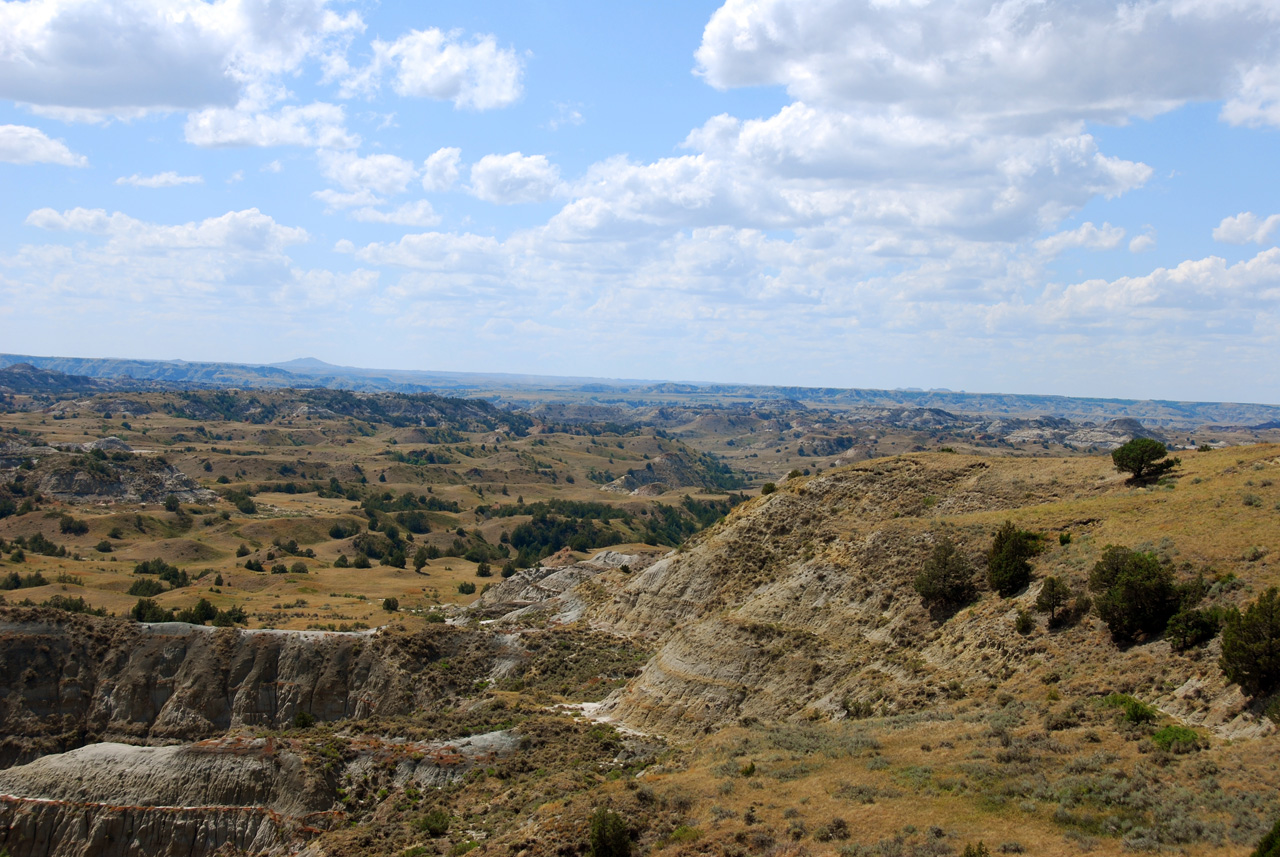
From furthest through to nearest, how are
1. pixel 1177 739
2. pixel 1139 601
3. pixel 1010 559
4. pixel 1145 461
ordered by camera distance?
pixel 1145 461
pixel 1010 559
pixel 1139 601
pixel 1177 739

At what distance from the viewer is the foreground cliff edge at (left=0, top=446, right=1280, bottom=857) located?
2497 cm

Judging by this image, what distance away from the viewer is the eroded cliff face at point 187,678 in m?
55.1

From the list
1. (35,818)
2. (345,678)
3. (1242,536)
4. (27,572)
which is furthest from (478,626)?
(27,572)

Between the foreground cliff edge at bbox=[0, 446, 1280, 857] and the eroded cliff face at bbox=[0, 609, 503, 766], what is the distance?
0.17 metres

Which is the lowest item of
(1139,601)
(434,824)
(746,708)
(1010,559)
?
(434,824)

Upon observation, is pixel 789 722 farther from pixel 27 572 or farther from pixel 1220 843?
pixel 27 572

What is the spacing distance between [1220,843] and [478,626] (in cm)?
6036

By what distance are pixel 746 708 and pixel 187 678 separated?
42.2 metres

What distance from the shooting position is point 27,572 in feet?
329

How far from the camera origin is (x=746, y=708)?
43.9 m

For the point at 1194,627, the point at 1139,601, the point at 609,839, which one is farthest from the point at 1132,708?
the point at 609,839

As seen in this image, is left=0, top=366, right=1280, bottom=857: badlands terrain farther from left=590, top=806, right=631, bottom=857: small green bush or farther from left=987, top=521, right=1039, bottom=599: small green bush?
left=987, top=521, right=1039, bottom=599: small green bush

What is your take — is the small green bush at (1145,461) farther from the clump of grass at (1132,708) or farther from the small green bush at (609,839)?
the small green bush at (609,839)

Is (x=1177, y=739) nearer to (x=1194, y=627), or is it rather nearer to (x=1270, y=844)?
(x=1194, y=627)
